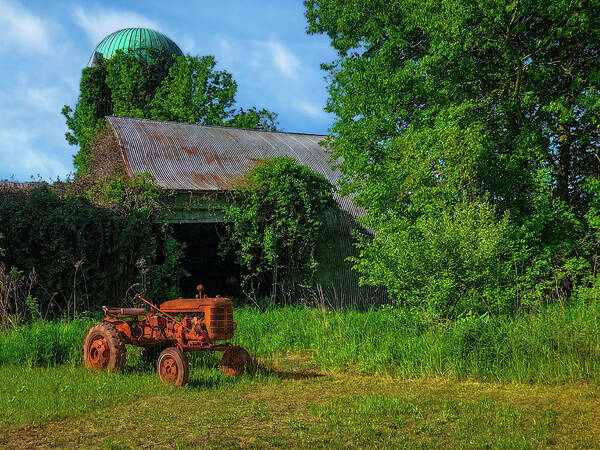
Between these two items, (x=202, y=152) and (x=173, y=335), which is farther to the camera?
(x=202, y=152)

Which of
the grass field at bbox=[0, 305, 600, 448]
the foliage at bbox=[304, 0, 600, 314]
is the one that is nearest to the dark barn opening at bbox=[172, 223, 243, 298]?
the foliage at bbox=[304, 0, 600, 314]

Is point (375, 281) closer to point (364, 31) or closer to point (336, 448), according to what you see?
point (336, 448)

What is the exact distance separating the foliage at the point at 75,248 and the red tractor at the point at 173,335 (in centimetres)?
295

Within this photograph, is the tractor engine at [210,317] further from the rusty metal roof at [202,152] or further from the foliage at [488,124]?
the rusty metal roof at [202,152]

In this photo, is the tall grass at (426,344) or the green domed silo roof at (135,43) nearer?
the tall grass at (426,344)

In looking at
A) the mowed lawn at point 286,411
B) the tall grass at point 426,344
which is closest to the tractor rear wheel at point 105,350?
the mowed lawn at point 286,411

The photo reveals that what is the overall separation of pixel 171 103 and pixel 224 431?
1038 inches

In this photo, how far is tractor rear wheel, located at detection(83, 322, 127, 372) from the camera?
6918 mm

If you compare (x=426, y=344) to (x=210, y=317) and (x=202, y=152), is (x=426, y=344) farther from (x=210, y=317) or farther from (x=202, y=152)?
(x=202, y=152)

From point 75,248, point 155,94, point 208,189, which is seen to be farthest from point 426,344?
point 155,94

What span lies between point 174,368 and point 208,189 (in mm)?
7218

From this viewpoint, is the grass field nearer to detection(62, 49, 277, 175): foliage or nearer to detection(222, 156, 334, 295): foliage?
detection(222, 156, 334, 295): foliage

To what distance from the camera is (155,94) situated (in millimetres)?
30828

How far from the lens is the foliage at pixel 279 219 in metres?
13.4
